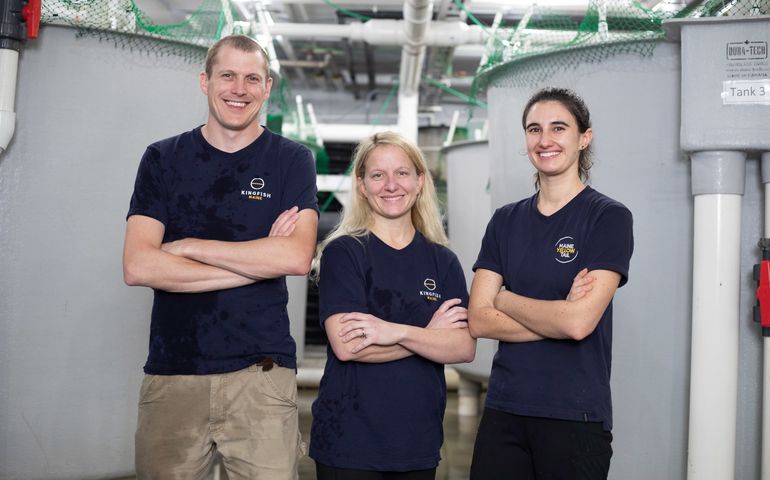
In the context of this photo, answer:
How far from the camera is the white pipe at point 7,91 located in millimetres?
2729

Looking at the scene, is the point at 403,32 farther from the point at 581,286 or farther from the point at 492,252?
the point at 581,286

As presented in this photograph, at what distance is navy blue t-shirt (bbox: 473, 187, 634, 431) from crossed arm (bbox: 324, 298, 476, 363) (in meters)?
0.14

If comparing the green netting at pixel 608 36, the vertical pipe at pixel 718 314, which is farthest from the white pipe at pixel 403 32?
the vertical pipe at pixel 718 314

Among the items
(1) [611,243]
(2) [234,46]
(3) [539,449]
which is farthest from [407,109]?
(3) [539,449]

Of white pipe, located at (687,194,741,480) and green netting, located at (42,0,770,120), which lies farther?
green netting, located at (42,0,770,120)

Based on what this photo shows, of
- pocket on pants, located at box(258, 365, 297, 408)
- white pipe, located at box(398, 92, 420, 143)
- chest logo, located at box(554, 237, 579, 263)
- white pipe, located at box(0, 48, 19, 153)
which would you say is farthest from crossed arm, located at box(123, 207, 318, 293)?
white pipe, located at box(398, 92, 420, 143)

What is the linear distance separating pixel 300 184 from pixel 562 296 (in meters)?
0.68

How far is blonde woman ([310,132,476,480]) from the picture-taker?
1.62 meters

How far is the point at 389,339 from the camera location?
1638 millimetres

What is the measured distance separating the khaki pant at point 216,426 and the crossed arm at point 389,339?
0.23m

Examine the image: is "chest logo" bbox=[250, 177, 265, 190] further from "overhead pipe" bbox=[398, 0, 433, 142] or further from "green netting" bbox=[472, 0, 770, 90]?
"overhead pipe" bbox=[398, 0, 433, 142]

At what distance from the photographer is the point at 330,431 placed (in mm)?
1645

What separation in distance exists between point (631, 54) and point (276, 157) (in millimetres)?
1478

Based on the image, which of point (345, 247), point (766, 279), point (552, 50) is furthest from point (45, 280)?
point (766, 279)
